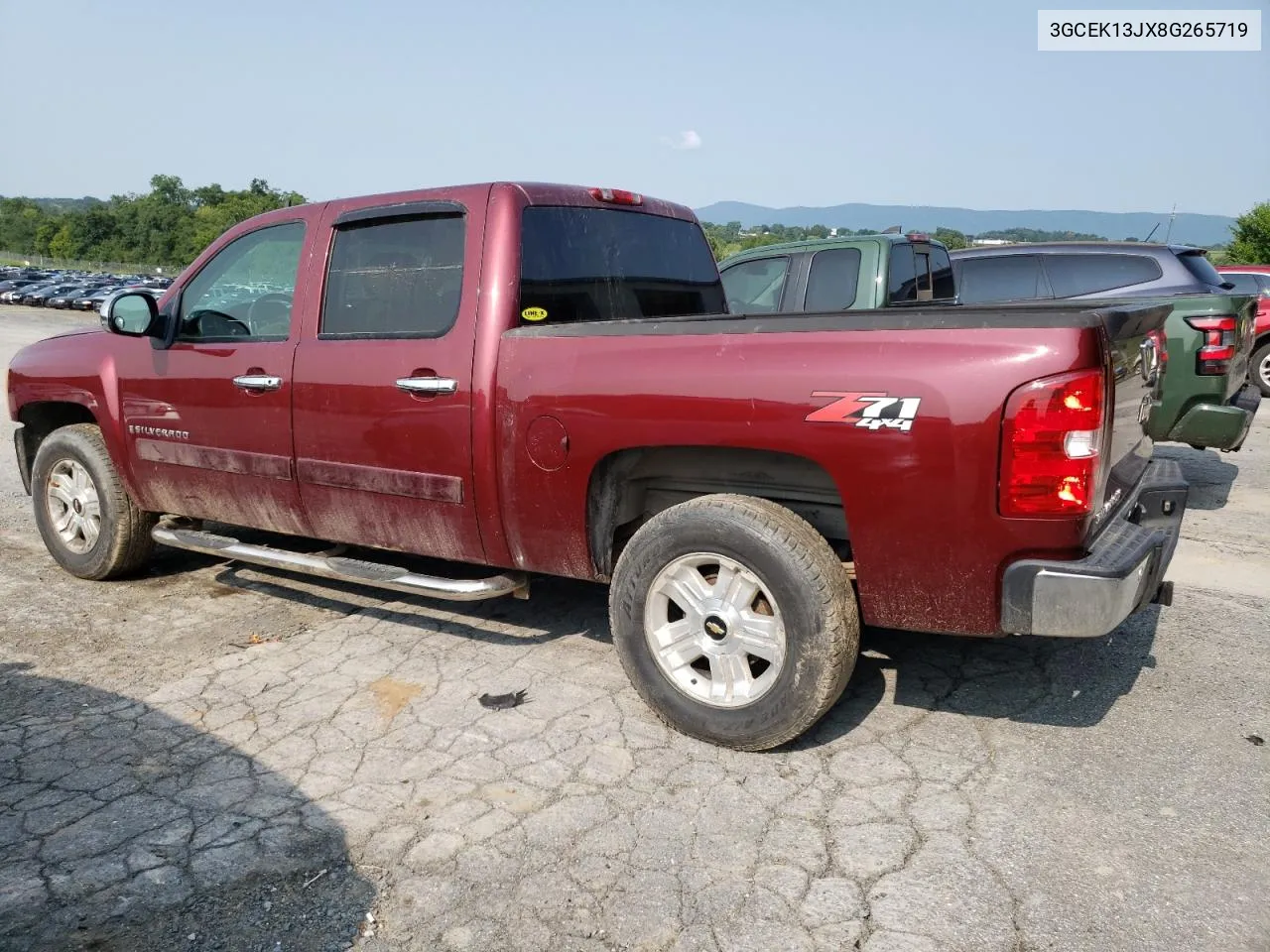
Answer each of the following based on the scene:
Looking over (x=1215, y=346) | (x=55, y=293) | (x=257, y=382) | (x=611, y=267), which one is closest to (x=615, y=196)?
(x=611, y=267)

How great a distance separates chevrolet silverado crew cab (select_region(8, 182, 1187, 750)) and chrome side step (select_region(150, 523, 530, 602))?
19 millimetres

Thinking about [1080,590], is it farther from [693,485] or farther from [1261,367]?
[1261,367]

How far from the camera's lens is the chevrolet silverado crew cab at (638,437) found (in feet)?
9.50

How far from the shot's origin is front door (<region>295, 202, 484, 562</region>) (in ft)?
12.9

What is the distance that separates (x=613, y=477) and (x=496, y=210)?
1172mm

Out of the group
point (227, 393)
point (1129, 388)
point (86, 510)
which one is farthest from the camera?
point (86, 510)

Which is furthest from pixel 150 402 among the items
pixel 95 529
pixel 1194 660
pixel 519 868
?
pixel 1194 660

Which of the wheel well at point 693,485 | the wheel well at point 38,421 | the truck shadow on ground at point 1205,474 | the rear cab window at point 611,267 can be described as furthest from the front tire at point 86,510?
the truck shadow on ground at point 1205,474

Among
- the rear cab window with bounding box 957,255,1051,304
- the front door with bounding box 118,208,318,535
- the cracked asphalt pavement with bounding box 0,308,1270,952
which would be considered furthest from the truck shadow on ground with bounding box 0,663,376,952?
the rear cab window with bounding box 957,255,1051,304

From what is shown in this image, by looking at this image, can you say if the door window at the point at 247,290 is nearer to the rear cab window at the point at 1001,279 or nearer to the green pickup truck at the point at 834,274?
the green pickup truck at the point at 834,274

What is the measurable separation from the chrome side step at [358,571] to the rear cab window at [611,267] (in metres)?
1.07

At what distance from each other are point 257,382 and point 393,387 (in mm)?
A: 851

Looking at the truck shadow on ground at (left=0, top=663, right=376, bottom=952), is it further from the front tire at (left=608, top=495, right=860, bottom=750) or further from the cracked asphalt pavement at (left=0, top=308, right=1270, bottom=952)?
the front tire at (left=608, top=495, right=860, bottom=750)

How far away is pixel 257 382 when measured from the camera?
14.7 ft
